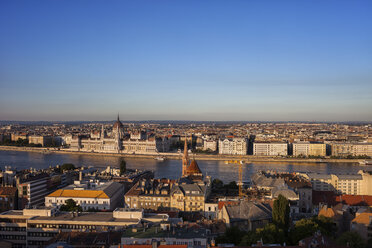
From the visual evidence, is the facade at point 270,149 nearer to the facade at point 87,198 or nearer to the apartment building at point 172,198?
the apartment building at point 172,198

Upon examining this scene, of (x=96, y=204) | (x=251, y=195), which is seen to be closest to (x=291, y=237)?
(x=251, y=195)

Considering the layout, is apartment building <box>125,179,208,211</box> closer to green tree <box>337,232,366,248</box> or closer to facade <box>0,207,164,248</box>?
facade <box>0,207,164,248</box>

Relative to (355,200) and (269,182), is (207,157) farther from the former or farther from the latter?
(355,200)

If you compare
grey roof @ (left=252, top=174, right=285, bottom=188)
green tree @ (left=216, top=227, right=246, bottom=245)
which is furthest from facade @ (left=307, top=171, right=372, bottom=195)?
green tree @ (left=216, top=227, right=246, bottom=245)

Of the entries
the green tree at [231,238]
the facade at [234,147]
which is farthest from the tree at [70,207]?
the facade at [234,147]

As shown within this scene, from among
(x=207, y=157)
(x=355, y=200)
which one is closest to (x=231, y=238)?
(x=355, y=200)
